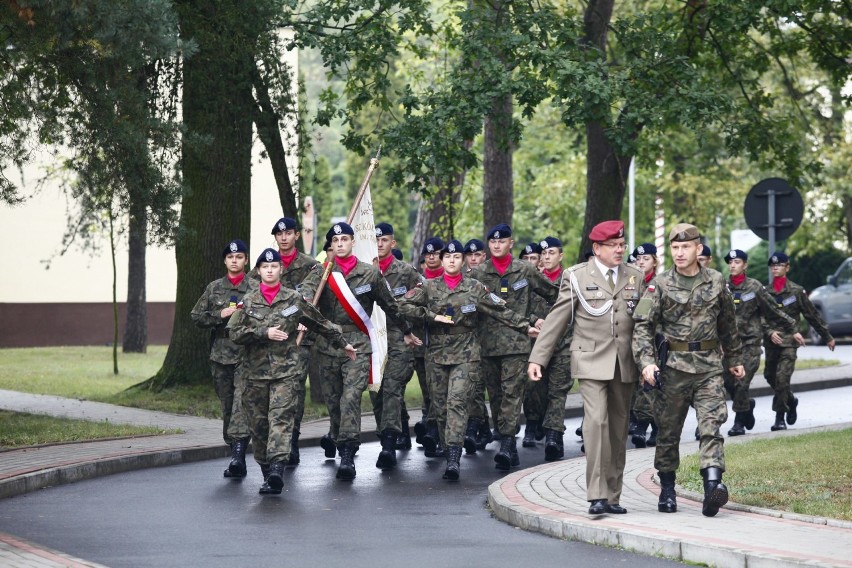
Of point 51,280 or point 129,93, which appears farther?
point 51,280

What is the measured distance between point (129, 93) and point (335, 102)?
5.42 metres

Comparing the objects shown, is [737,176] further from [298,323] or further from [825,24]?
[298,323]

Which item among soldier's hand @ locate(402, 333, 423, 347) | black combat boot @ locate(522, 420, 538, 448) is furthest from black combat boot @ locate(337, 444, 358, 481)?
black combat boot @ locate(522, 420, 538, 448)

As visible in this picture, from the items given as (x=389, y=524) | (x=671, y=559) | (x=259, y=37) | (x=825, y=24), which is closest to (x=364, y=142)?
(x=259, y=37)

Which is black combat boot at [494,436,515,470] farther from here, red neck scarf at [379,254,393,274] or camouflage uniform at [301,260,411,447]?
red neck scarf at [379,254,393,274]

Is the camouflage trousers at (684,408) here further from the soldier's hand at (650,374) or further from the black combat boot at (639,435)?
the black combat boot at (639,435)

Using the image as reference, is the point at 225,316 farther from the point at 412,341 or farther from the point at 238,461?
the point at 412,341

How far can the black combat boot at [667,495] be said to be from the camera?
32.0 feet

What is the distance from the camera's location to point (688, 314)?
9898mm

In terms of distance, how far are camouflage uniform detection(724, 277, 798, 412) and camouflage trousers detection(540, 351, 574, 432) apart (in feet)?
7.86

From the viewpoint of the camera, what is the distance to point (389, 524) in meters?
9.89

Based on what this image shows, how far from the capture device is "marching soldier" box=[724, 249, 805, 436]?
626 inches

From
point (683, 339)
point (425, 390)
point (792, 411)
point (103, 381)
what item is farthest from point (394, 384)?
point (103, 381)

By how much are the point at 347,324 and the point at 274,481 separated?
1.88m
